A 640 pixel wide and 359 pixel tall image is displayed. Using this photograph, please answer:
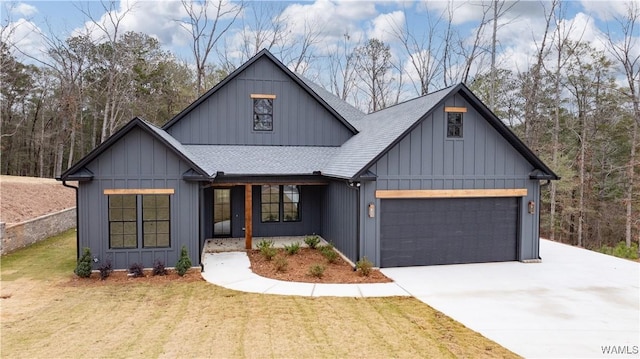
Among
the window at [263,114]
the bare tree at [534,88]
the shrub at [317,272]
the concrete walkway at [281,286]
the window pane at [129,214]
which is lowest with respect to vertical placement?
the concrete walkway at [281,286]

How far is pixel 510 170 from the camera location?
39.0ft

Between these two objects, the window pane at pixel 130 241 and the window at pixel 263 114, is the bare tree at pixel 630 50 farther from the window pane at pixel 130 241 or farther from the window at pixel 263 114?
the window pane at pixel 130 241

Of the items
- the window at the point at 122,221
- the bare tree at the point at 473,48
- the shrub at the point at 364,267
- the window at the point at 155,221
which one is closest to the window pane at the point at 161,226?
the window at the point at 155,221

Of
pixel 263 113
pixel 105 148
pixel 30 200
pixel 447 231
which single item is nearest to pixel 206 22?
pixel 263 113

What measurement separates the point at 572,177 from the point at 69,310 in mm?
25452

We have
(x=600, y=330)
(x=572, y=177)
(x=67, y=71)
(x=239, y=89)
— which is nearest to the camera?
(x=600, y=330)

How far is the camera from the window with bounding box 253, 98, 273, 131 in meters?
14.9

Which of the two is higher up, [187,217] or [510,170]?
[510,170]

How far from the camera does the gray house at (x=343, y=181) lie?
34.3 ft

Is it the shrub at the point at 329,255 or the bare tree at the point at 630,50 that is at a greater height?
the bare tree at the point at 630,50

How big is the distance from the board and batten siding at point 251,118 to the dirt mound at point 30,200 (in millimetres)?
6806

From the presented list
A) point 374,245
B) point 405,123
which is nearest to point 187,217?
point 374,245

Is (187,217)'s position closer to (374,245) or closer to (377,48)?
(374,245)

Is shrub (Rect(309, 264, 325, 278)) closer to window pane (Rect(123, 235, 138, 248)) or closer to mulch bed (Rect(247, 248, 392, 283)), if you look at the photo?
mulch bed (Rect(247, 248, 392, 283))
